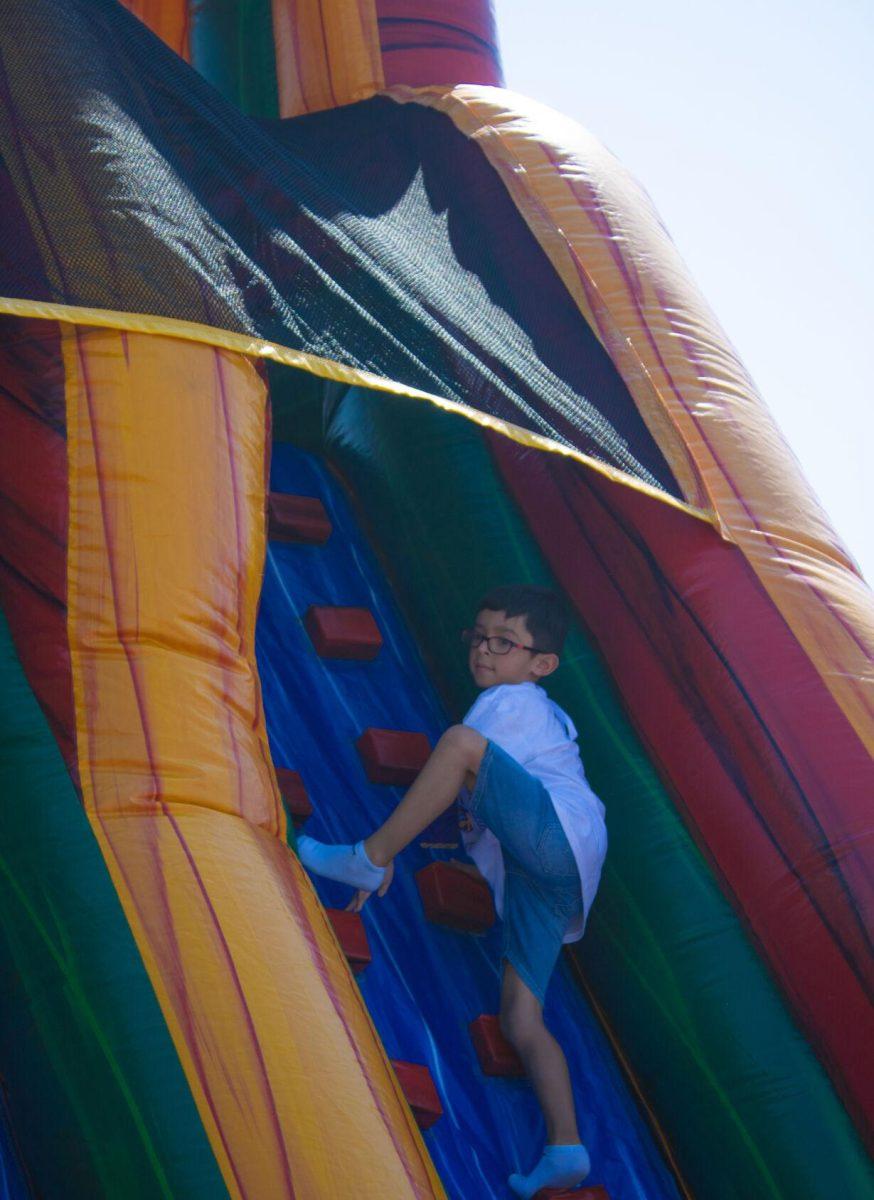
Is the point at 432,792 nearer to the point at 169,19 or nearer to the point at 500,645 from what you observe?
the point at 500,645

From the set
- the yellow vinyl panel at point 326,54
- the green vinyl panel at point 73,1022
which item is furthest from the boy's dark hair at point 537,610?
the yellow vinyl panel at point 326,54

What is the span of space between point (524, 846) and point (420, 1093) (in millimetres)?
409

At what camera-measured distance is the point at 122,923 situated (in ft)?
4.99

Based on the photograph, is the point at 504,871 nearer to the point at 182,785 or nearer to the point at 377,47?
the point at 182,785

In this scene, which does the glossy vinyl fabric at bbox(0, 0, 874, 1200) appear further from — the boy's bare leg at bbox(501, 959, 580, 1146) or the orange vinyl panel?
the orange vinyl panel

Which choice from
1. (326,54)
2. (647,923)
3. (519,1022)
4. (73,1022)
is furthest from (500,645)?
(326,54)

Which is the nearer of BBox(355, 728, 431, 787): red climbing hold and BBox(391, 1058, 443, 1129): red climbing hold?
BBox(391, 1058, 443, 1129): red climbing hold

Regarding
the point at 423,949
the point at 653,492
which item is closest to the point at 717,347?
the point at 653,492

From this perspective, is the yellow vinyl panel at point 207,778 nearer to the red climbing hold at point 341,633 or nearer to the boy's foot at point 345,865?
the boy's foot at point 345,865

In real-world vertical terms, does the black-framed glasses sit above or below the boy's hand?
above

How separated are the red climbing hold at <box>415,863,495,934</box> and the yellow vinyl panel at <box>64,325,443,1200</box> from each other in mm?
489

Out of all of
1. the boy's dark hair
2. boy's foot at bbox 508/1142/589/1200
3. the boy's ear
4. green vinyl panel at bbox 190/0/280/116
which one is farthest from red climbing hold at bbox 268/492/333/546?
boy's foot at bbox 508/1142/589/1200

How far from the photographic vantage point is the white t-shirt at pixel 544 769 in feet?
6.87

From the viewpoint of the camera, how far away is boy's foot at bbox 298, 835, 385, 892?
77.2 inches
